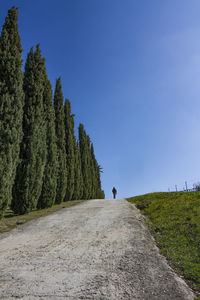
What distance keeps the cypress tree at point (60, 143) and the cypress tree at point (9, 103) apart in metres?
6.34

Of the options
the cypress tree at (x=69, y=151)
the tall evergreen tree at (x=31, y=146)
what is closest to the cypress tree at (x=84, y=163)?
the cypress tree at (x=69, y=151)

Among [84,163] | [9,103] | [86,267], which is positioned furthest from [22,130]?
[84,163]

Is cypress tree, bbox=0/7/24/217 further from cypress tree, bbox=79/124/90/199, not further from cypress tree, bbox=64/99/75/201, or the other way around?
cypress tree, bbox=79/124/90/199

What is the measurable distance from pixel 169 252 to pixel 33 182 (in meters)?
7.82

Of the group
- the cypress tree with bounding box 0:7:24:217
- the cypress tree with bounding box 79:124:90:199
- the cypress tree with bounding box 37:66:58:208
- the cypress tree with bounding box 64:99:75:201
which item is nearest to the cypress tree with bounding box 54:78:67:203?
the cypress tree with bounding box 37:66:58:208

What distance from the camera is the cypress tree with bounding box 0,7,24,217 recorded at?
785cm

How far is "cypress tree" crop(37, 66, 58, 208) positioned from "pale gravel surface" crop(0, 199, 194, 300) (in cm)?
646

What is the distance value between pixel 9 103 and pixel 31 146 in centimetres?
258

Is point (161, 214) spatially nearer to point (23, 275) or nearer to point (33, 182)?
point (23, 275)

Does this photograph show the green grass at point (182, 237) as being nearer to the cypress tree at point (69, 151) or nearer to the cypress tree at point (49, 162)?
the cypress tree at point (49, 162)

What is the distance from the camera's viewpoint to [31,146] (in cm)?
1006

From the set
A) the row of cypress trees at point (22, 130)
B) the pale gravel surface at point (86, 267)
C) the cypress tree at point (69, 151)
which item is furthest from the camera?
the cypress tree at point (69, 151)

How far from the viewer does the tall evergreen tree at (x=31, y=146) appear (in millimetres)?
9523

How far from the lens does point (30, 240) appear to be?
16.1 feet
